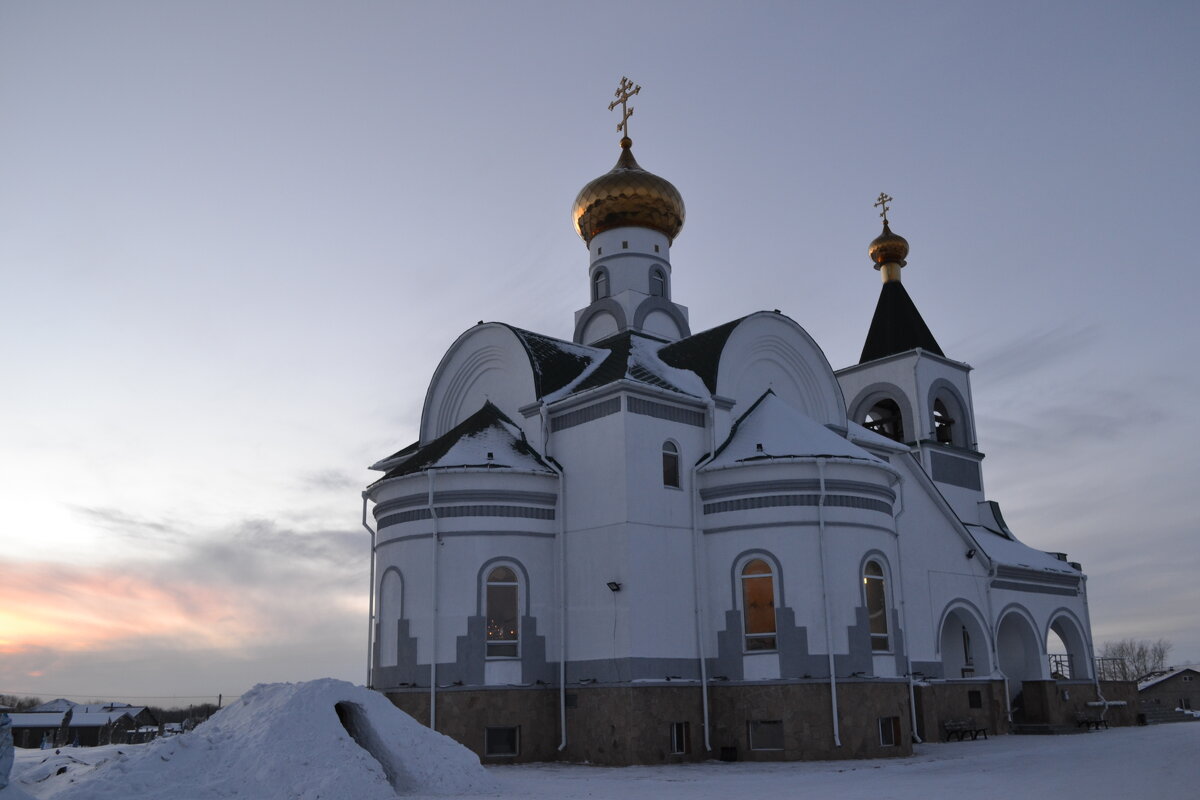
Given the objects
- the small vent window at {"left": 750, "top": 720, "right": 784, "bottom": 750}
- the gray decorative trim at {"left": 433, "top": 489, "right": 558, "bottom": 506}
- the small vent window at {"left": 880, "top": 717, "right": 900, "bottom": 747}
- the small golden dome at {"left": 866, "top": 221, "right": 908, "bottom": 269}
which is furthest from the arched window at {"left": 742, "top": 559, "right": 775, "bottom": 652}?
the small golden dome at {"left": 866, "top": 221, "right": 908, "bottom": 269}

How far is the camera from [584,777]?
14961 millimetres

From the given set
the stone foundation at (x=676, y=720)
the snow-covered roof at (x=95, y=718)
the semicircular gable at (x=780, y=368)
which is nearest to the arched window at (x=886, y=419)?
the semicircular gable at (x=780, y=368)

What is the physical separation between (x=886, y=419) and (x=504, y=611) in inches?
621

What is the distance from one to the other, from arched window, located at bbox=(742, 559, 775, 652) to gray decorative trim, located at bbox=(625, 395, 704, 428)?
2976 mm

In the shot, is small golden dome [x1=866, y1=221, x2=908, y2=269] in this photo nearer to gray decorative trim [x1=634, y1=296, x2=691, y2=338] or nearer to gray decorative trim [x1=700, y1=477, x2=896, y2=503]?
gray decorative trim [x1=634, y1=296, x2=691, y2=338]

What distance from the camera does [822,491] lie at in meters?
18.0

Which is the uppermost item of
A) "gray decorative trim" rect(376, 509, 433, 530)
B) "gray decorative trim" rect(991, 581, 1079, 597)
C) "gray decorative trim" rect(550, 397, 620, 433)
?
"gray decorative trim" rect(550, 397, 620, 433)

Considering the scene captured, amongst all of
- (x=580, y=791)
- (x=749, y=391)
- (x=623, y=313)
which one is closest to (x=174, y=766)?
(x=580, y=791)

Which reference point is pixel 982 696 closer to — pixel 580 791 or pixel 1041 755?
pixel 1041 755

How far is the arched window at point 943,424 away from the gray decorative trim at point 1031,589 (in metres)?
5.05

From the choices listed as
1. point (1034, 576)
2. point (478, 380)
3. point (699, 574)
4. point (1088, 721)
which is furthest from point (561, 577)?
point (1088, 721)

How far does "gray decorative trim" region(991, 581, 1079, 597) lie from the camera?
2541 cm

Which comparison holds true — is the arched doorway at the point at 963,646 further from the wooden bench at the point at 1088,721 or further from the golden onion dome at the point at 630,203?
the golden onion dome at the point at 630,203

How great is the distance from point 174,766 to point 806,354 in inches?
595
